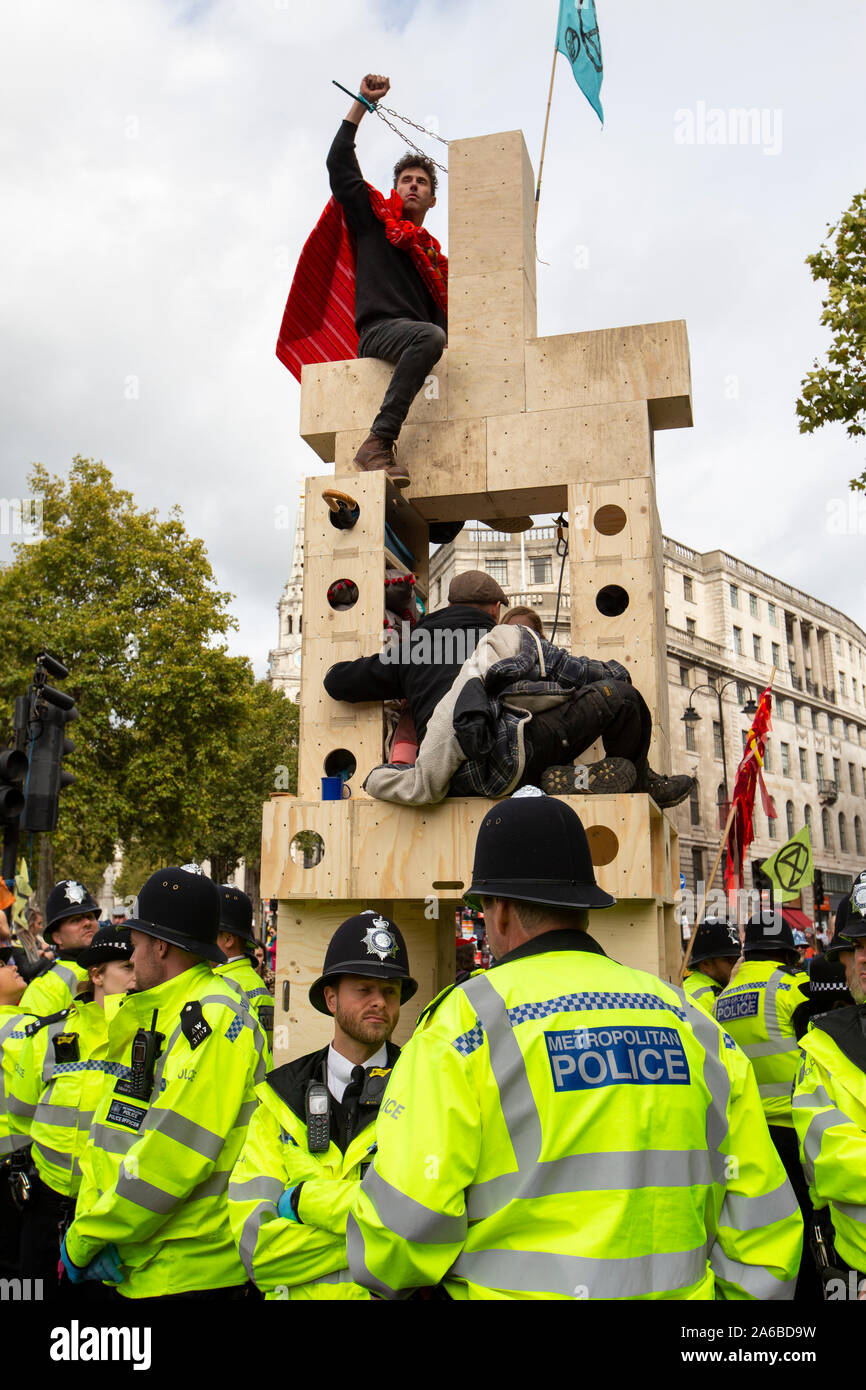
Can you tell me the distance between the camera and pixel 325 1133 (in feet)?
10.6

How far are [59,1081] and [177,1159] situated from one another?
1.80 metres

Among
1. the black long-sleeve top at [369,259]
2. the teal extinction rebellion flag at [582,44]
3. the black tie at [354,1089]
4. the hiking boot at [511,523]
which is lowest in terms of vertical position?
the black tie at [354,1089]

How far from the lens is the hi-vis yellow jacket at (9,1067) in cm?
534

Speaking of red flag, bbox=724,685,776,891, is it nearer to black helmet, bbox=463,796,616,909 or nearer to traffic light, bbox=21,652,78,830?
traffic light, bbox=21,652,78,830

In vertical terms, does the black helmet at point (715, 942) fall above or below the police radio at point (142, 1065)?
above

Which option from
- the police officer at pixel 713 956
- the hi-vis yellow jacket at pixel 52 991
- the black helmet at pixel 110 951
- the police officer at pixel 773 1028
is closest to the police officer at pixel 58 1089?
the black helmet at pixel 110 951

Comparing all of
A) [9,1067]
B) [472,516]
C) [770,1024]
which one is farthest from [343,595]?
[770,1024]

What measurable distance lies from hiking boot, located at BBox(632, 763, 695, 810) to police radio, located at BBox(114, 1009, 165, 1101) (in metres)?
3.34

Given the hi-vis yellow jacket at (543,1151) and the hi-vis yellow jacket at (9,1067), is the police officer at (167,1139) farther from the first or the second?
the hi-vis yellow jacket at (9,1067)

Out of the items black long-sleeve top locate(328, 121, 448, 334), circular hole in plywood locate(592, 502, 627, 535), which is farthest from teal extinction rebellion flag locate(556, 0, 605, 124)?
circular hole in plywood locate(592, 502, 627, 535)

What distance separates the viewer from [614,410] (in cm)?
712

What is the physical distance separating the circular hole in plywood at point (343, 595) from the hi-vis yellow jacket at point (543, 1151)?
16.0ft

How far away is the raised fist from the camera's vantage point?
724cm

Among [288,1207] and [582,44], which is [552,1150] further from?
[582,44]
